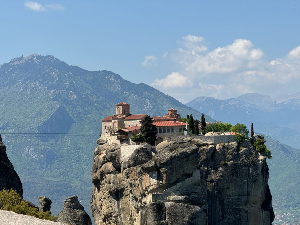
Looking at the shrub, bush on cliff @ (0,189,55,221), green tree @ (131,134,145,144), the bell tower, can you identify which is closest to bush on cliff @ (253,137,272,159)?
the shrub

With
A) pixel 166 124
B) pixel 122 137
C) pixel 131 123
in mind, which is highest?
pixel 131 123

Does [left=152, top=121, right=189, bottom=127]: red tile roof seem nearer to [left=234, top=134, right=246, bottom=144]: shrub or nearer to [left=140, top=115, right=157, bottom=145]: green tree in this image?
[left=140, top=115, right=157, bottom=145]: green tree

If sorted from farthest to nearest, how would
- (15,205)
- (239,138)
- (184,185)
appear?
1. (239,138)
2. (184,185)
3. (15,205)

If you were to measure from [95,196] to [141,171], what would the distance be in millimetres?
23221

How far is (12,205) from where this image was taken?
56.5 meters

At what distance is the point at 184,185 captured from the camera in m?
93.1

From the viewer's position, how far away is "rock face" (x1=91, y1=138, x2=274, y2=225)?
297ft

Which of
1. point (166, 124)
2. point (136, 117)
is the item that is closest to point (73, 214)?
point (166, 124)

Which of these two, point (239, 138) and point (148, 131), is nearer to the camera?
point (148, 131)

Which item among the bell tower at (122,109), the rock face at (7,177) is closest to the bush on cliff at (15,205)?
the rock face at (7,177)

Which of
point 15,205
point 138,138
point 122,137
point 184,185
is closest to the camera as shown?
point 15,205

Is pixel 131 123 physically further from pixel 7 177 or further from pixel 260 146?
pixel 7 177

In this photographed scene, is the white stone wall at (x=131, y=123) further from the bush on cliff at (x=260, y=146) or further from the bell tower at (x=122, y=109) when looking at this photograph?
the bush on cliff at (x=260, y=146)

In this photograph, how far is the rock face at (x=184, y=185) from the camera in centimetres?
9044
